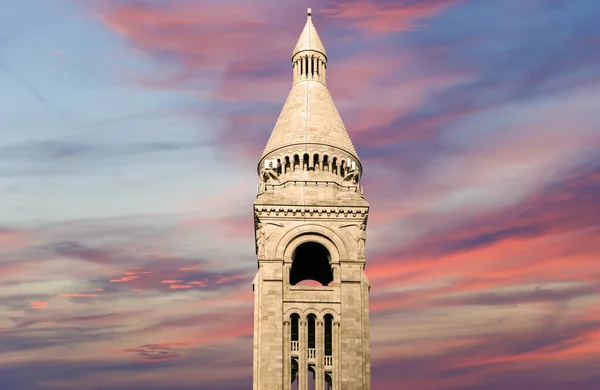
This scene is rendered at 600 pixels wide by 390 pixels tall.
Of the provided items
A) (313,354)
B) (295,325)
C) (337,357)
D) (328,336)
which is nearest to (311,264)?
(328,336)

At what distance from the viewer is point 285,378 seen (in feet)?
208

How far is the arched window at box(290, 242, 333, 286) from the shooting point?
6844cm

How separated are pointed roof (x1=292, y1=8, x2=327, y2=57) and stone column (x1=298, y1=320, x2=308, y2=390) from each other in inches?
915

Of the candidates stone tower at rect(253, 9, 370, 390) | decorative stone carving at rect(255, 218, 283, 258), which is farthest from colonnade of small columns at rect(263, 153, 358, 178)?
decorative stone carving at rect(255, 218, 283, 258)

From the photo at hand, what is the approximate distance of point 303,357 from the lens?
64438 millimetres

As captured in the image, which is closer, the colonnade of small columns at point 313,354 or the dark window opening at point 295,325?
the colonnade of small columns at point 313,354

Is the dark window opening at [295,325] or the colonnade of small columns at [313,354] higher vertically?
the dark window opening at [295,325]

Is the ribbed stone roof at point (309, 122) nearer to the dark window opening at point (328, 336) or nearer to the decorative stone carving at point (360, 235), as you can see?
the decorative stone carving at point (360, 235)

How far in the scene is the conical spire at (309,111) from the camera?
70.2 meters

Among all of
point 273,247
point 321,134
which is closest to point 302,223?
point 273,247

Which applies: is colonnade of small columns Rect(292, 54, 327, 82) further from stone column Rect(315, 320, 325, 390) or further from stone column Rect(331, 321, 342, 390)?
stone column Rect(331, 321, 342, 390)

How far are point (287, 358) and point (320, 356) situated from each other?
221 cm

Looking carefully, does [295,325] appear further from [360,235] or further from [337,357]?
[360,235]

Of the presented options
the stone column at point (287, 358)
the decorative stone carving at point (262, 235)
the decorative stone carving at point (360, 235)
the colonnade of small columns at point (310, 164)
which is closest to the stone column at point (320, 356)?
the stone column at point (287, 358)
